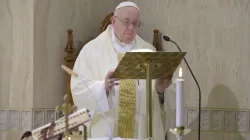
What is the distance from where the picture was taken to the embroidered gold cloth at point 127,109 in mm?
4449

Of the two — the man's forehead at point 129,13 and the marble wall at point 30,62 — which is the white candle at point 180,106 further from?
the marble wall at point 30,62

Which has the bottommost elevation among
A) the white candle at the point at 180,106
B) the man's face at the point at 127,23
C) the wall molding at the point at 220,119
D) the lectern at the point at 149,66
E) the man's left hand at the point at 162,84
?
the wall molding at the point at 220,119

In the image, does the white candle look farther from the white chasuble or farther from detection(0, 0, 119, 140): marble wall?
detection(0, 0, 119, 140): marble wall

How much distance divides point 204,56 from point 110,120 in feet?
5.12

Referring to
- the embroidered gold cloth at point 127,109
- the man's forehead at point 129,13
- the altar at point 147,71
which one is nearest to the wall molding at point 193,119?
the embroidered gold cloth at point 127,109

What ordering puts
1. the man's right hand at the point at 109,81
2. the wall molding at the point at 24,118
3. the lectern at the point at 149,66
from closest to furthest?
1. the lectern at the point at 149,66
2. the man's right hand at the point at 109,81
3. the wall molding at the point at 24,118

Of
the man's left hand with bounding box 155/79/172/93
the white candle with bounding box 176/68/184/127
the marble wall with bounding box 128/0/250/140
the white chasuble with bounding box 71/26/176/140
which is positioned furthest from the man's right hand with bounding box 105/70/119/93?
the marble wall with bounding box 128/0/250/140

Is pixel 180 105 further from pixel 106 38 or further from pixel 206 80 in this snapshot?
pixel 206 80

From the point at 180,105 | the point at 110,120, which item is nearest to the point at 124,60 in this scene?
the point at 180,105

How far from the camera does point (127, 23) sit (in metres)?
4.52

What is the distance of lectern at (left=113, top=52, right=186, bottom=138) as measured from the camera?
123 inches

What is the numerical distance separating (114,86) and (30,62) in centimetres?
136

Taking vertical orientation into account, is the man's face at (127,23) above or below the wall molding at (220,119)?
above

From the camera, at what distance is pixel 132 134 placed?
4.46 meters
